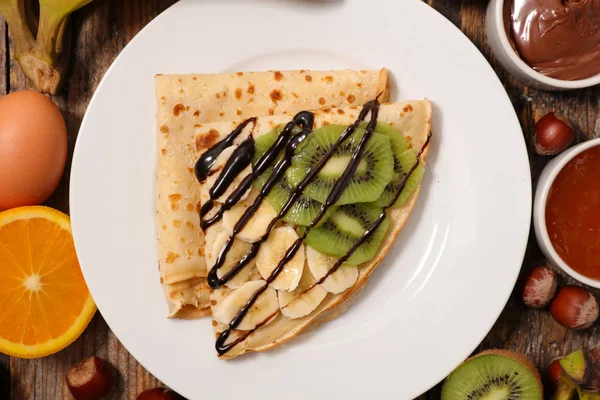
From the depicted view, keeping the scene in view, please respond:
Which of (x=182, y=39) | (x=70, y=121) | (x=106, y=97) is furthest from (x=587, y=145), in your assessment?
(x=70, y=121)

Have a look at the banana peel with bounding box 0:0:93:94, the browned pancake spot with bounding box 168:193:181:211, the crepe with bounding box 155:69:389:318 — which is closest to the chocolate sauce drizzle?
the crepe with bounding box 155:69:389:318

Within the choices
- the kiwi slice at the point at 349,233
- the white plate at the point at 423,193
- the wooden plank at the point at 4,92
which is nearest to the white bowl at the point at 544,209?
the white plate at the point at 423,193

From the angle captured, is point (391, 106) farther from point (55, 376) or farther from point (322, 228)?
point (55, 376)

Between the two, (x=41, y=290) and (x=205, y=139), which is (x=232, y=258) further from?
(x=41, y=290)

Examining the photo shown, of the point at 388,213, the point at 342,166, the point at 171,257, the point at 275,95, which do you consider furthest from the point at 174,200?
the point at 388,213

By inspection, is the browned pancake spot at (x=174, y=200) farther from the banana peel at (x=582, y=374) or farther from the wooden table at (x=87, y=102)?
the banana peel at (x=582, y=374)

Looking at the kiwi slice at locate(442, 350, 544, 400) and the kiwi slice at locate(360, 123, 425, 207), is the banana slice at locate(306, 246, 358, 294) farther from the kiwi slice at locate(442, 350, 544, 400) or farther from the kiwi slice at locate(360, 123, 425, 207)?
the kiwi slice at locate(442, 350, 544, 400)
